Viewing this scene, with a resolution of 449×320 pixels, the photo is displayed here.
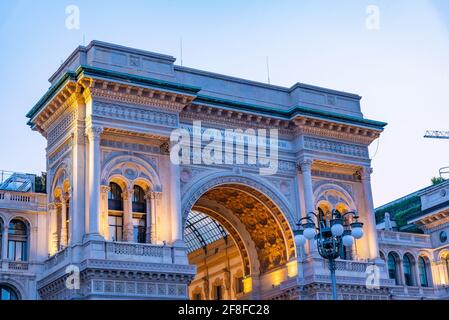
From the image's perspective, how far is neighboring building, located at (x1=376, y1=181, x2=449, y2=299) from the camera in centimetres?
4512

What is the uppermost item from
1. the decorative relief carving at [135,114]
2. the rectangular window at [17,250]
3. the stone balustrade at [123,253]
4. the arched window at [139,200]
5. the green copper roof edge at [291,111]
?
the green copper roof edge at [291,111]

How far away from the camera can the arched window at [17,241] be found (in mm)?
34500

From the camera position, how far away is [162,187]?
1350 inches

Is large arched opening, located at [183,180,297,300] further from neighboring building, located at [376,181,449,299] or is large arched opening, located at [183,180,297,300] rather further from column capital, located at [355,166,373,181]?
neighboring building, located at [376,181,449,299]

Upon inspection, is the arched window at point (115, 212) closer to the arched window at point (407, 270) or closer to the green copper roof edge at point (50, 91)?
the green copper roof edge at point (50, 91)

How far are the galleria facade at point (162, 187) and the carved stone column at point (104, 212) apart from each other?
0.23ft

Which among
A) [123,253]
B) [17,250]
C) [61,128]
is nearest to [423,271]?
[123,253]

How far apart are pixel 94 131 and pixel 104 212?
3515 millimetres

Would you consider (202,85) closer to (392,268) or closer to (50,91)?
(50,91)

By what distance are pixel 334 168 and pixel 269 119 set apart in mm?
4748

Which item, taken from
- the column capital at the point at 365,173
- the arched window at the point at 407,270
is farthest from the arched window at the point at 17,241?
the arched window at the point at 407,270

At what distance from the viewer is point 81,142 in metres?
33.1

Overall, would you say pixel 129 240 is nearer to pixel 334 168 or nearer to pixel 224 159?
pixel 224 159

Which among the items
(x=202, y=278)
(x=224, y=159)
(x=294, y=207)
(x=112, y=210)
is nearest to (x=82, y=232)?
(x=112, y=210)
